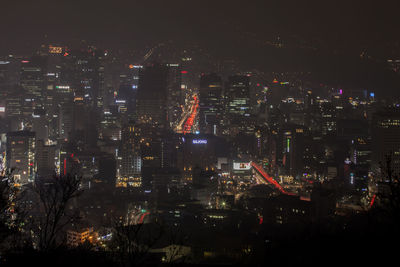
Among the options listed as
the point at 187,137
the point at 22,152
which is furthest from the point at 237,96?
the point at 22,152

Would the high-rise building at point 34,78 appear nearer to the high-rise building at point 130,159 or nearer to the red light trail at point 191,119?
the red light trail at point 191,119

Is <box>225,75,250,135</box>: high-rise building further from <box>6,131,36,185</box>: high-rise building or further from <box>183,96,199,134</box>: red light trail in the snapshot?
<box>6,131,36,185</box>: high-rise building

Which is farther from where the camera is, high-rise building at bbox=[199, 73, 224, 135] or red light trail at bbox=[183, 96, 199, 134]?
high-rise building at bbox=[199, 73, 224, 135]

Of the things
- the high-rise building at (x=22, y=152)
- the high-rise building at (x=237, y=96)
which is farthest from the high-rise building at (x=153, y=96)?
the high-rise building at (x=22, y=152)

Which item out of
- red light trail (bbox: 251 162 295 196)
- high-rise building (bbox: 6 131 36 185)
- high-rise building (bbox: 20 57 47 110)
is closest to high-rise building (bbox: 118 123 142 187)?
high-rise building (bbox: 6 131 36 185)

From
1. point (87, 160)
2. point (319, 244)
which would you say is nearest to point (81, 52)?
point (87, 160)

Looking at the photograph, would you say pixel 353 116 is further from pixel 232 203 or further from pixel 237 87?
pixel 232 203

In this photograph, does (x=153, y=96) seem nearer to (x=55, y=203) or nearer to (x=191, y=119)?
(x=191, y=119)

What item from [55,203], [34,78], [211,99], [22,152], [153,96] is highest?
[34,78]

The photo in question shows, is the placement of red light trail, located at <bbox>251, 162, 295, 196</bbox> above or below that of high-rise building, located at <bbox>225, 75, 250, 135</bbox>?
below
